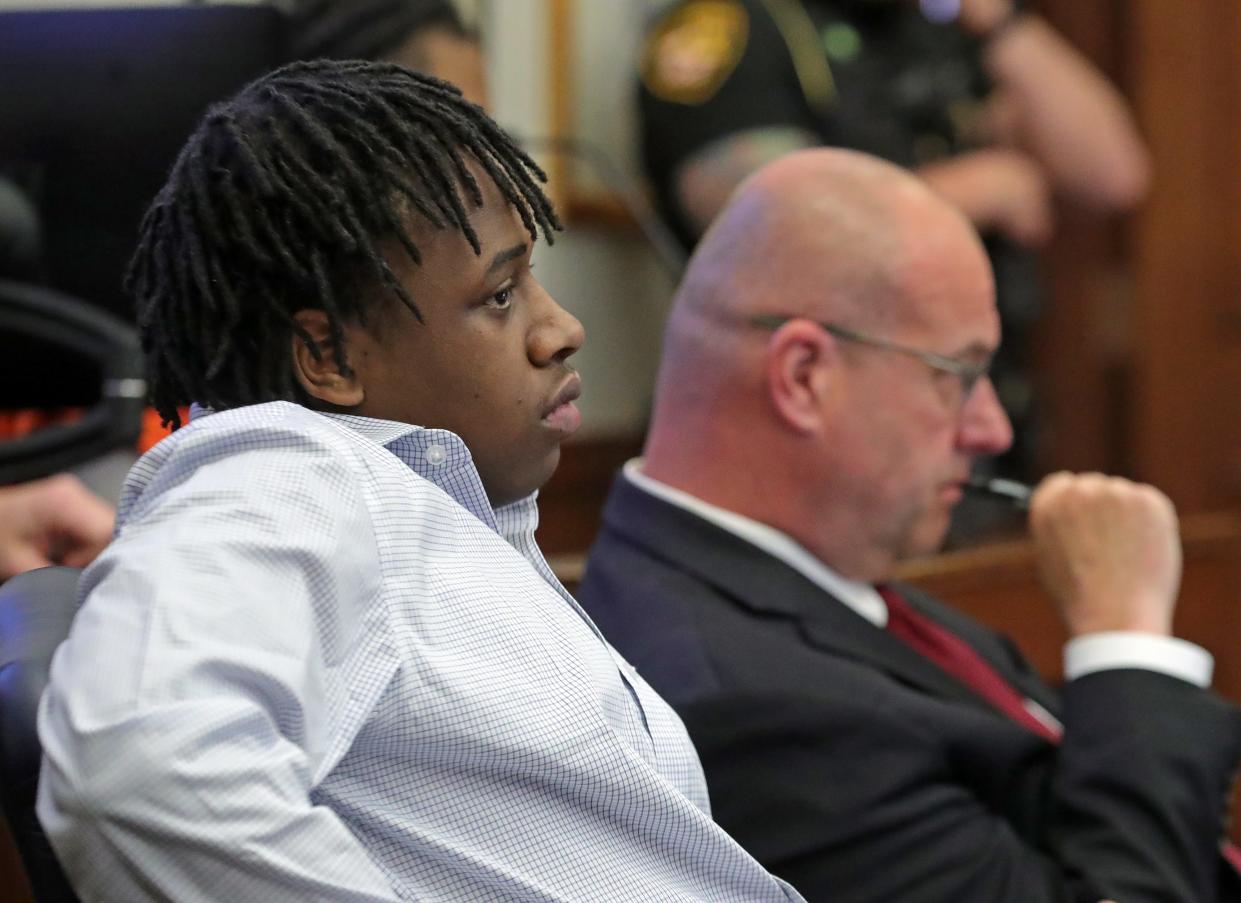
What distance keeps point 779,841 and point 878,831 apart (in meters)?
0.08

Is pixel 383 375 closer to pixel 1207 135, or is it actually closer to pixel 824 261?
pixel 824 261

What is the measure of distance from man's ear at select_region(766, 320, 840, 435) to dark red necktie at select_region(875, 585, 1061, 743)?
7.9 inches

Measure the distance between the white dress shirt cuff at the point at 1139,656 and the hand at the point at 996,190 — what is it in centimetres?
124

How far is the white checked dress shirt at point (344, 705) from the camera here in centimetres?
59

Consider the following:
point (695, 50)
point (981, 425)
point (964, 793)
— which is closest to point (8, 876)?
point (964, 793)

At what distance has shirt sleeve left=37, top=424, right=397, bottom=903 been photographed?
58 centimetres

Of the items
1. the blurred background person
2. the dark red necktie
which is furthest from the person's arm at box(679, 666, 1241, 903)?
the blurred background person

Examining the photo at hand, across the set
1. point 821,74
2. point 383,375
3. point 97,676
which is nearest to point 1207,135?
point 821,74

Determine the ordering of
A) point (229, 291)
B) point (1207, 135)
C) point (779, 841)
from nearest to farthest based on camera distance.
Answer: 1. point (229, 291)
2. point (779, 841)
3. point (1207, 135)

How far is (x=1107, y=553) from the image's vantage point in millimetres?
1354

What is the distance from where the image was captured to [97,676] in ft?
1.96

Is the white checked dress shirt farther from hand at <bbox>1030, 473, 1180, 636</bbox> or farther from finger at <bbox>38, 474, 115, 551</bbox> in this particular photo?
hand at <bbox>1030, 473, 1180, 636</bbox>

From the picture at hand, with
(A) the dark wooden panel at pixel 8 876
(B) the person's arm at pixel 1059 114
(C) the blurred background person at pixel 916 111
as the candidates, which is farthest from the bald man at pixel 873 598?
(B) the person's arm at pixel 1059 114

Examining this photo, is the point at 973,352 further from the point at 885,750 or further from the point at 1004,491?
the point at 885,750
